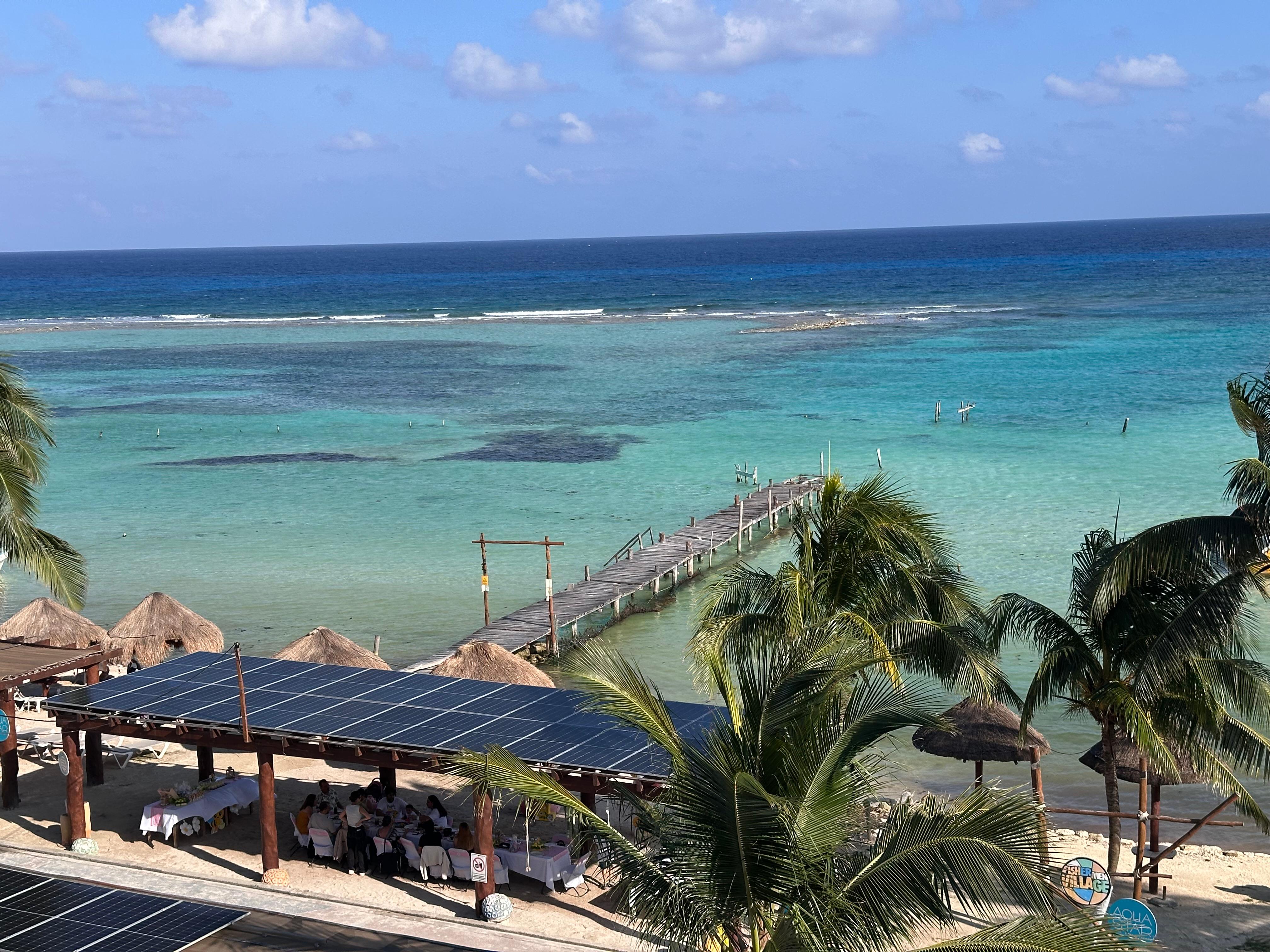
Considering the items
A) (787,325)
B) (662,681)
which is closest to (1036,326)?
(787,325)

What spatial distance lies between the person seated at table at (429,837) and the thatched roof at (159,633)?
31.9ft

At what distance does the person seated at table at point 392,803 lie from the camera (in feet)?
52.1

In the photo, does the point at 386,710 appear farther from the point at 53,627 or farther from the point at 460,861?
the point at 53,627

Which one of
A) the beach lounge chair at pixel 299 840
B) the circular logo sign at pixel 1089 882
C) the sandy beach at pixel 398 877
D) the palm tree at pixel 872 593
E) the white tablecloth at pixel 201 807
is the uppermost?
the palm tree at pixel 872 593

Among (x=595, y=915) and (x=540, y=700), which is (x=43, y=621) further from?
(x=595, y=915)

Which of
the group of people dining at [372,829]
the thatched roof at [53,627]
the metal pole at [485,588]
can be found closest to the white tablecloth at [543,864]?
the group of people dining at [372,829]

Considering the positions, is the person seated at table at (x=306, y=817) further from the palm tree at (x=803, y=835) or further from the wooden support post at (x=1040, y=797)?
the wooden support post at (x=1040, y=797)

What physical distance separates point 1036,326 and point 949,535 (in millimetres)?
50181

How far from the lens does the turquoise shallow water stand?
2884cm

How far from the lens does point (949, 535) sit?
105 ft

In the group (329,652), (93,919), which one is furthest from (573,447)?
(93,919)

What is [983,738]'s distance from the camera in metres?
16.6

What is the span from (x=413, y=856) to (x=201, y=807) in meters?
3.01

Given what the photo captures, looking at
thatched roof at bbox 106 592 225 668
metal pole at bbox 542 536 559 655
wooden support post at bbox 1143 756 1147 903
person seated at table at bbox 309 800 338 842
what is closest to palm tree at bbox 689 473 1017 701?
wooden support post at bbox 1143 756 1147 903
